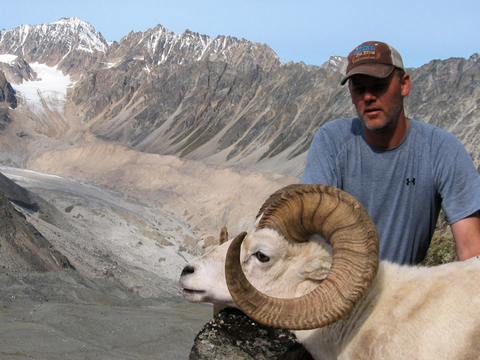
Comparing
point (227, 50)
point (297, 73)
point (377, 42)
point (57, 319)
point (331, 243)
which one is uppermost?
point (227, 50)

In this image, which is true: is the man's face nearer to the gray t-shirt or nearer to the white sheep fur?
the gray t-shirt

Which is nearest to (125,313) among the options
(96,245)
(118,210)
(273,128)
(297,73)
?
(96,245)

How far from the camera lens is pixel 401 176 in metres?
3.87

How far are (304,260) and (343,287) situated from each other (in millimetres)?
548

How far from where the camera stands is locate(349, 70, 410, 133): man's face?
3748mm

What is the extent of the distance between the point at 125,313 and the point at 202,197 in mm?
34818

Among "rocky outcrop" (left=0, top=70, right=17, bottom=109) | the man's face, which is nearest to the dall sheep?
the man's face

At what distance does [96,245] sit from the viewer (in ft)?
72.1

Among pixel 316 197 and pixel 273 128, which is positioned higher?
pixel 273 128

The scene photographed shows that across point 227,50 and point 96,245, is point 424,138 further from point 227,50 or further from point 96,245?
point 227,50

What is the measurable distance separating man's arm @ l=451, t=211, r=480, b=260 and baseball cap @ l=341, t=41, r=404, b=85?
1305 mm

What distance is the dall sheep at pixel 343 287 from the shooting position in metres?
2.97

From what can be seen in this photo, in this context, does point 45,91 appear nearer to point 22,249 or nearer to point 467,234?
point 22,249

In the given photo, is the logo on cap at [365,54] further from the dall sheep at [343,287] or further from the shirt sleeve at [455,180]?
the dall sheep at [343,287]
